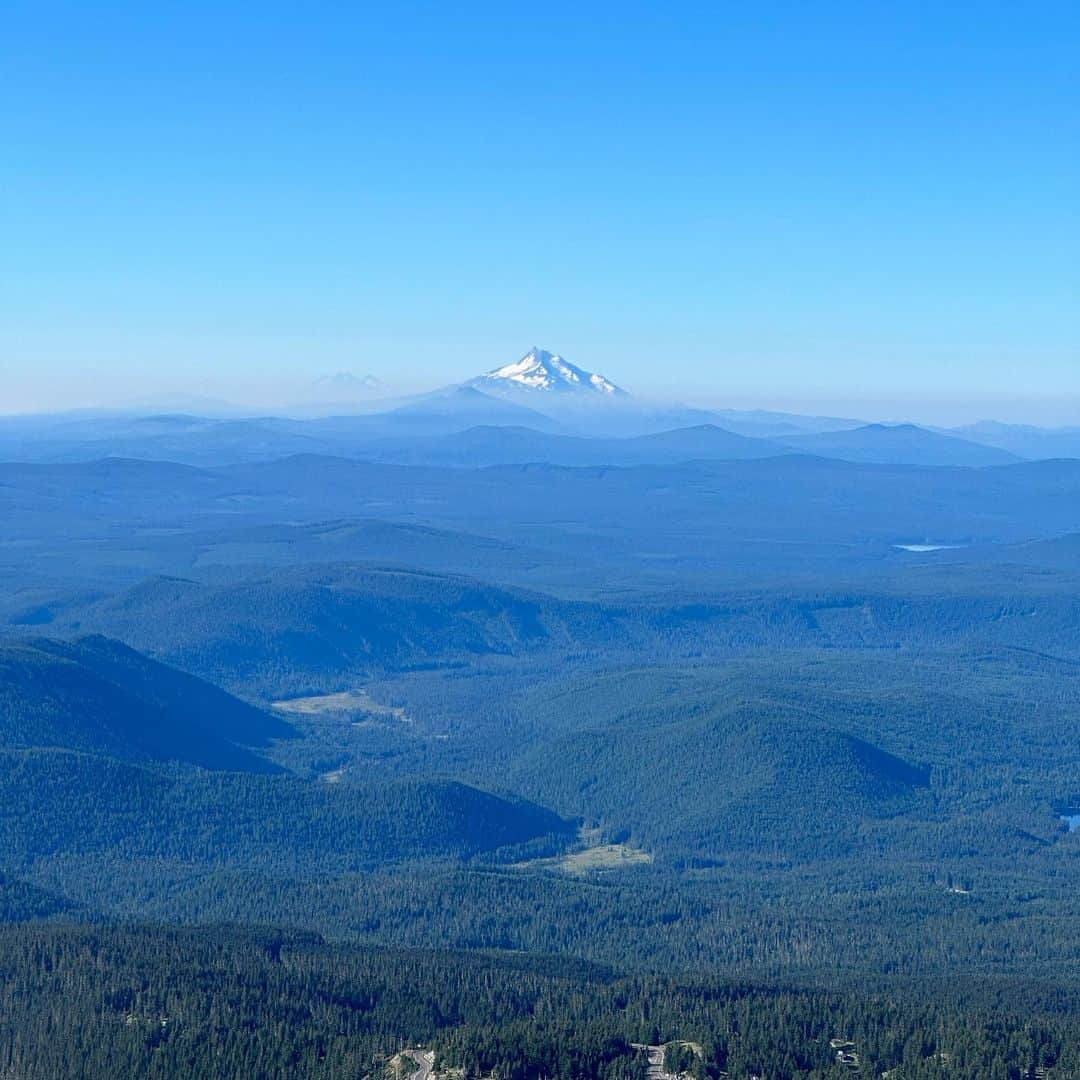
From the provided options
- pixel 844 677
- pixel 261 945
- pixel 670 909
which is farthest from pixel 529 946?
pixel 844 677

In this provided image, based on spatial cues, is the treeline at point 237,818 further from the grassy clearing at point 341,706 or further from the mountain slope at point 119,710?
the grassy clearing at point 341,706

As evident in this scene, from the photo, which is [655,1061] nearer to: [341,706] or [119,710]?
[119,710]

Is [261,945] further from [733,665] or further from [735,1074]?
[733,665]

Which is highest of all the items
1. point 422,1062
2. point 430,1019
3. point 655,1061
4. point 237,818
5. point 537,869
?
point 655,1061

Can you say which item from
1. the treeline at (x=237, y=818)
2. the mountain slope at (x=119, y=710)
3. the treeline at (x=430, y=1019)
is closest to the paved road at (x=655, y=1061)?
the treeline at (x=430, y=1019)

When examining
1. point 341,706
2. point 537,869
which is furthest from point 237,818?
point 341,706

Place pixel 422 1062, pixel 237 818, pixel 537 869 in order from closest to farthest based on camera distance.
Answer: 1. pixel 422 1062
2. pixel 537 869
3. pixel 237 818
